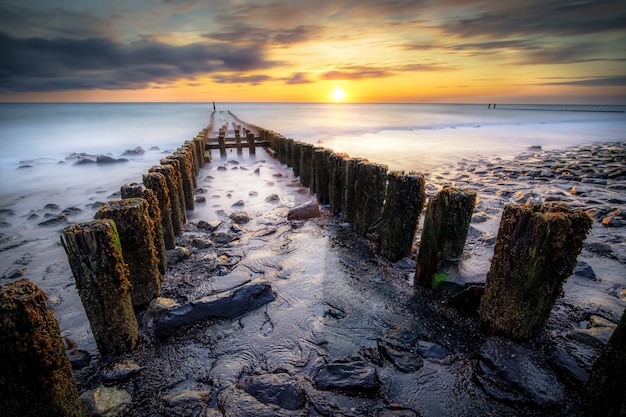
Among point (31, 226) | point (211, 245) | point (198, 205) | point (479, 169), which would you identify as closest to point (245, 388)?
point (211, 245)

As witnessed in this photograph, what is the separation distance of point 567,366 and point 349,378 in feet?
5.67

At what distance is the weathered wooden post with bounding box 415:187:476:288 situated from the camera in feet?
10.7

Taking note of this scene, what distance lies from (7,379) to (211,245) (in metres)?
3.12

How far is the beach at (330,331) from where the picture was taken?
231 centimetres

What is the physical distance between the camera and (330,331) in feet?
9.93

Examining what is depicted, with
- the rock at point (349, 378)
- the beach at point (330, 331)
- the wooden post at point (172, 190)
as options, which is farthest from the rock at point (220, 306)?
the wooden post at point (172, 190)

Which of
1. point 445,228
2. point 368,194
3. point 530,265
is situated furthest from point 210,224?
point 530,265

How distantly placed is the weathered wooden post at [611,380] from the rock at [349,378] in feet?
4.86

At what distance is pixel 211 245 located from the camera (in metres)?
4.80

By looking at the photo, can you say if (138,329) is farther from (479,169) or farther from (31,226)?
Answer: (479,169)

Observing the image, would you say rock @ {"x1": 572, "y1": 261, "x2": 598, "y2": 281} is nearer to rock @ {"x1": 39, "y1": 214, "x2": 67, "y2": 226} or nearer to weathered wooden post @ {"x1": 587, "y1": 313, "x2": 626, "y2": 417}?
weathered wooden post @ {"x1": 587, "y1": 313, "x2": 626, "y2": 417}

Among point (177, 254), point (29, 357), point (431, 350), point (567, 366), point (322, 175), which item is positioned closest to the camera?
point (29, 357)

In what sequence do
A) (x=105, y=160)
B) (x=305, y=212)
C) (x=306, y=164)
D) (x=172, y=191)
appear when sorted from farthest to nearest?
(x=105, y=160) < (x=306, y=164) < (x=305, y=212) < (x=172, y=191)

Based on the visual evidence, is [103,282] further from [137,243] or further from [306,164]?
[306,164]
